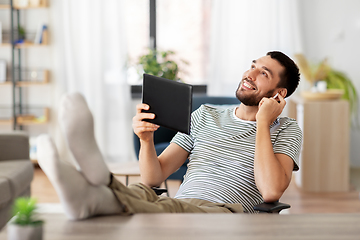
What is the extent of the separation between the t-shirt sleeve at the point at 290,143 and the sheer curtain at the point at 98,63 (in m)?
2.77

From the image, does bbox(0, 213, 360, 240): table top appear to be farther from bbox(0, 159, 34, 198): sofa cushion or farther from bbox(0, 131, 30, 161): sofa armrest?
bbox(0, 131, 30, 161): sofa armrest

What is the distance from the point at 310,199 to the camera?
312 centimetres

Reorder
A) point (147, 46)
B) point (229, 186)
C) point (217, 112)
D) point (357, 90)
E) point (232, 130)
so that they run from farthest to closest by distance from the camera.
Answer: point (147, 46), point (357, 90), point (217, 112), point (232, 130), point (229, 186)

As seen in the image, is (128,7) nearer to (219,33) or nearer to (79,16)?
(79,16)

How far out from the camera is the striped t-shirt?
4.79 ft

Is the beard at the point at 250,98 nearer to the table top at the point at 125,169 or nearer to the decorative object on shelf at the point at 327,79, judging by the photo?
the table top at the point at 125,169

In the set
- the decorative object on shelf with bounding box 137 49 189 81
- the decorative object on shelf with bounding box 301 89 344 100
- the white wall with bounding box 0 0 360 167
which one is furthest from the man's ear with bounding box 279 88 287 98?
the white wall with bounding box 0 0 360 167

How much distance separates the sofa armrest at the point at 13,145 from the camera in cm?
246

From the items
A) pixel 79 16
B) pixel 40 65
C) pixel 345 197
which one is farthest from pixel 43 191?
pixel 345 197

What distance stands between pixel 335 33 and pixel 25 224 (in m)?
3.93

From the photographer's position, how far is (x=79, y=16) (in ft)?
13.2

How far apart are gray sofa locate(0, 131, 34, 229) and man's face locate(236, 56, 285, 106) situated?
4.21ft

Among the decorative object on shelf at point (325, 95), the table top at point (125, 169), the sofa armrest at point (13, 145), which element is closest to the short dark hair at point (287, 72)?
the table top at point (125, 169)

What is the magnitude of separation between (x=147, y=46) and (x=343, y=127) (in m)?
2.13
